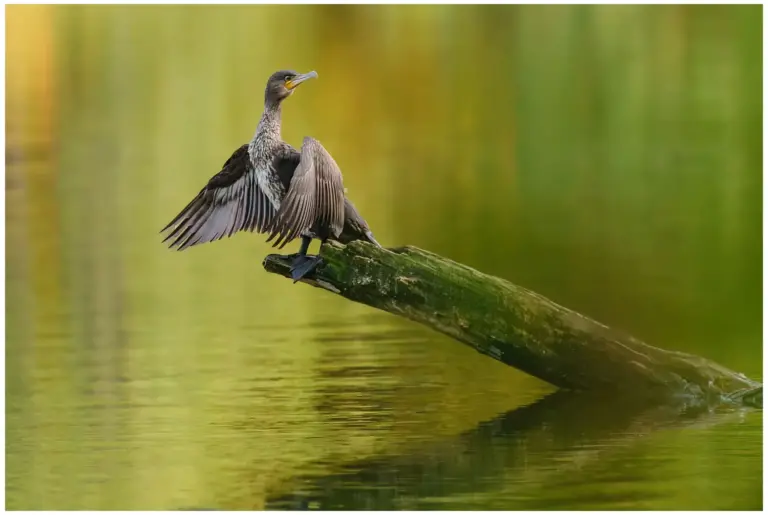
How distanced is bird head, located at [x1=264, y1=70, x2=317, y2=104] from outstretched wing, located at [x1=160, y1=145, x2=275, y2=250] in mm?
381

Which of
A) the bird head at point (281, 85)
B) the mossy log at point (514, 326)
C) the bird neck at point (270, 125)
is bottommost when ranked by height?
the mossy log at point (514, 326)

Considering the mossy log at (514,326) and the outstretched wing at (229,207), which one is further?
the outstretched wing at (229,207)

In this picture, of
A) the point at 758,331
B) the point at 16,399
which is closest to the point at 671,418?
the point at 758,331

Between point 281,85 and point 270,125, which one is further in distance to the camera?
point 281,85

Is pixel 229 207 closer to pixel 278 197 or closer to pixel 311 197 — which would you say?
pixel 278 197

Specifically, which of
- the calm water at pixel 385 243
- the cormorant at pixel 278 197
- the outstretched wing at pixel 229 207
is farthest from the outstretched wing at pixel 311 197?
the calm water at pixel 385 243

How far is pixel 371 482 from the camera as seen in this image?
7.84 metres

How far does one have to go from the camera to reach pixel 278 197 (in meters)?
9.24

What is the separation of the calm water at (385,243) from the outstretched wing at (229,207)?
3.74ft

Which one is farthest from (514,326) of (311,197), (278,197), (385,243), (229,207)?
(385,243)

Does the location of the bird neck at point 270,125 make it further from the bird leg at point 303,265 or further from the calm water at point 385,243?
the calm water at point 385,243

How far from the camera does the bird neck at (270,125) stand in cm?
942

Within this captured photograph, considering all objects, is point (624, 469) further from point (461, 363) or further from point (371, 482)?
point (461, 363)

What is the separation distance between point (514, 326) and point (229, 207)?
1939 mm
